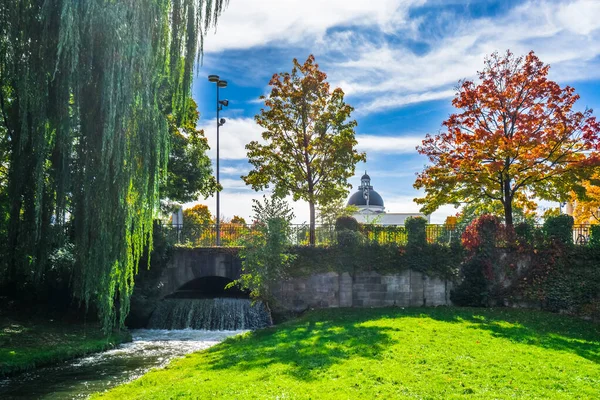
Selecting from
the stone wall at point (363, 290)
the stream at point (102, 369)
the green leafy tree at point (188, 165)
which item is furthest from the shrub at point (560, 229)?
the green leafy tree at point (188, 165)

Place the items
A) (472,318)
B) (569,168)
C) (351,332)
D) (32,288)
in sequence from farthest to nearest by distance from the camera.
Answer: (569,168)
(32,288)
(472,318)
(351,332)

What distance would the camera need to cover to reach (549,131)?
18109 mm

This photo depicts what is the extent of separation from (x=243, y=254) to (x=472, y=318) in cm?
789

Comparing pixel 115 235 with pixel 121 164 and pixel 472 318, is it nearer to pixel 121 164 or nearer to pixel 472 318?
pixel 121 164

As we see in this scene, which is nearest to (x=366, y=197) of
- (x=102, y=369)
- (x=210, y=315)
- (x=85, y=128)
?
(x=210, y=315)

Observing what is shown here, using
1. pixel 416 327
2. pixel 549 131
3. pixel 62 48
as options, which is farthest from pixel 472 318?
pixel 62 48

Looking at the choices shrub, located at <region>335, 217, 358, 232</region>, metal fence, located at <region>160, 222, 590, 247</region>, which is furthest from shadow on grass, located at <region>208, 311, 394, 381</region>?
metal fence, located at <region>160, 222, 590, 247</region>

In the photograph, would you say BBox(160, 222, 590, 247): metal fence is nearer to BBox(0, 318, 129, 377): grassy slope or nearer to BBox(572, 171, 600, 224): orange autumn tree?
BBox(572, 171, 600, 224): orange autumn tree

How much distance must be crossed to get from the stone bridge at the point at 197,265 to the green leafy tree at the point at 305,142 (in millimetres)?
4643

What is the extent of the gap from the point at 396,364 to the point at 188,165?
14.9m

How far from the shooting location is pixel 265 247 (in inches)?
614

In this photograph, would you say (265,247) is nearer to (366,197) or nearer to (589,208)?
(589,208)

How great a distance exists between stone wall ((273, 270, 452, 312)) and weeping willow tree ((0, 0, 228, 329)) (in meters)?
10.00

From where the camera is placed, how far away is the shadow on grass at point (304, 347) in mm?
9328
